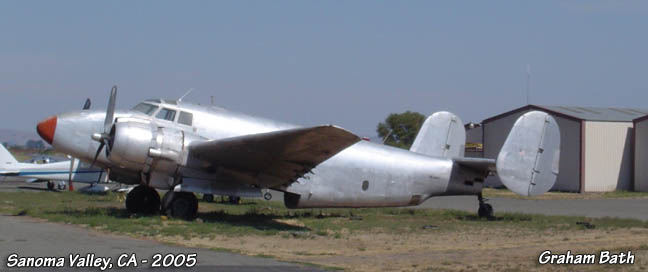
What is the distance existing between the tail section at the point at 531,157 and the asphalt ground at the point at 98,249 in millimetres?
8567

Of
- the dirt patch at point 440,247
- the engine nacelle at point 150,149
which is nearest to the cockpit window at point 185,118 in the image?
the engine nacelle at point 150,149

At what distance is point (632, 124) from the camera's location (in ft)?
124

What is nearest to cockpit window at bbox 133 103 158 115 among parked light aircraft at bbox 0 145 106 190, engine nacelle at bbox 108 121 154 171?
engine nacelle at bbox 108 121 154 171

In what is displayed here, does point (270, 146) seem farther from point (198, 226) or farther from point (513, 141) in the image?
point (513, 141)

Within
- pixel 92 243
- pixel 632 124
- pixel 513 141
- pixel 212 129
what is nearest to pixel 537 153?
pixel 513 141

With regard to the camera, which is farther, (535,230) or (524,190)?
(524,190)

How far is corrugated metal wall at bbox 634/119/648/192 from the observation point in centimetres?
3650

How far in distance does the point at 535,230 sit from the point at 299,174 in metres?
4.97

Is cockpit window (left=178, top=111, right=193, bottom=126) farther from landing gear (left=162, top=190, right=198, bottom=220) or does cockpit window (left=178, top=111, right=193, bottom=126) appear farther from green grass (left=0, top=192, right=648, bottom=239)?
green grass (left=0, top=192, right=648, bottom=239)

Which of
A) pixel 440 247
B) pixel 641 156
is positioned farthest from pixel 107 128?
pixel 641 156

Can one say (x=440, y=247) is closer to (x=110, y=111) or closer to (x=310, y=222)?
(x=310, y=222)

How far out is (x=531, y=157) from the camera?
16.9 m

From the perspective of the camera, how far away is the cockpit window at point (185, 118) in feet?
51.0

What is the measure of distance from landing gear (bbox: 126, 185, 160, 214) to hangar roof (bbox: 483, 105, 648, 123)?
2675 cm
